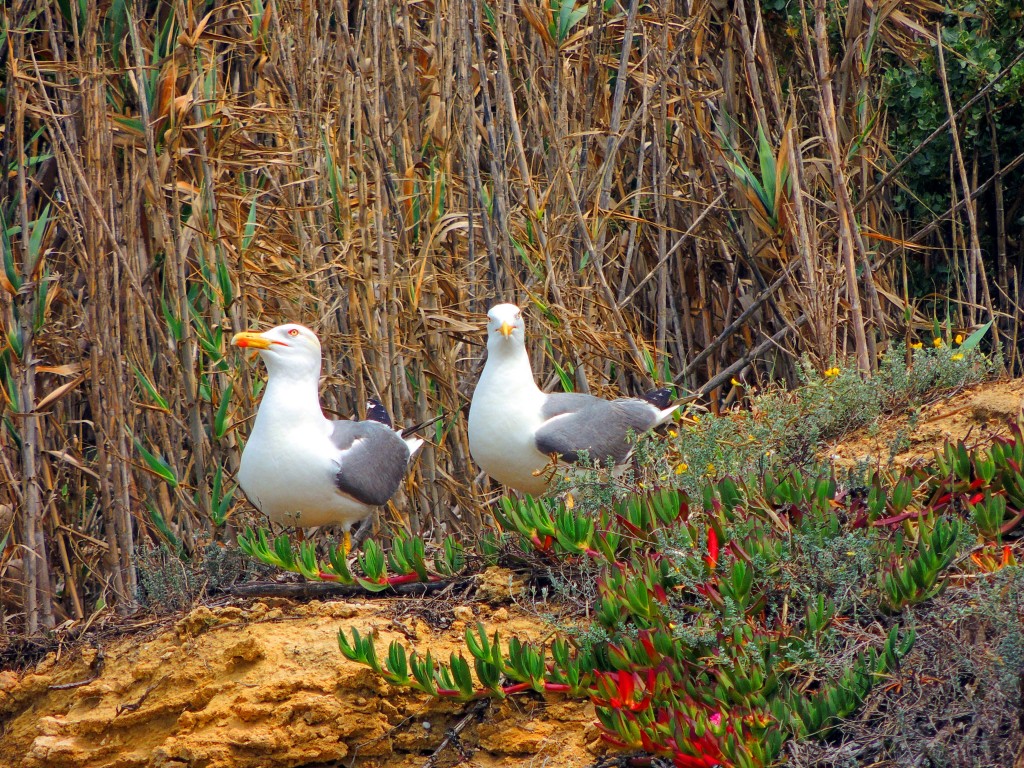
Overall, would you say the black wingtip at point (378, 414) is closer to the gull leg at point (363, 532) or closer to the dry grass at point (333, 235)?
the dry grass at point (333, 235)

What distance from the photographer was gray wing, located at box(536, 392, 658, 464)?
504 cm

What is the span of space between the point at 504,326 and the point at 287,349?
869mm

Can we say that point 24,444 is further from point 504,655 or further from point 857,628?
point 857,628

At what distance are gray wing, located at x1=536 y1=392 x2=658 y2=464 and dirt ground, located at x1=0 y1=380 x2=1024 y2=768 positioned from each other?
0.93 metres

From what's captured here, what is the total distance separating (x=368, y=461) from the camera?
16.0 feet

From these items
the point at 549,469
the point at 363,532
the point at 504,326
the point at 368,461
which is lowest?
the point at 363,532

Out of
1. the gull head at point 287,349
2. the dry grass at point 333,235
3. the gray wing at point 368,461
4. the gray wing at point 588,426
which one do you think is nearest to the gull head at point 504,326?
the gray wing at point 588,426

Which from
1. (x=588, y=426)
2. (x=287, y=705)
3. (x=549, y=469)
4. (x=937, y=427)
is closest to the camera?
(x=287, y=705)

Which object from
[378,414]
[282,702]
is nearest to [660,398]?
[378,414]

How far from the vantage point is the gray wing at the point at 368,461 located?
4.79m

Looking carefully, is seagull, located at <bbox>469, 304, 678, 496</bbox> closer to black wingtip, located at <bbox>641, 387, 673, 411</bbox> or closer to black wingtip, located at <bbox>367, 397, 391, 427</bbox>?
black wingtip, located at <bbox>641, 387, 673, 411</bbox>

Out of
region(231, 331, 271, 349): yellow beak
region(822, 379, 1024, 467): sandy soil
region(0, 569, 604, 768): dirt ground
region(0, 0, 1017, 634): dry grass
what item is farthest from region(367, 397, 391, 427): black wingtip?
region(822, 379, 1024, 467): sandy soil

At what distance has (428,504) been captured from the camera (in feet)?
19.7

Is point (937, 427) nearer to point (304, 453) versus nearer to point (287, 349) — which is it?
point (304, 453)
